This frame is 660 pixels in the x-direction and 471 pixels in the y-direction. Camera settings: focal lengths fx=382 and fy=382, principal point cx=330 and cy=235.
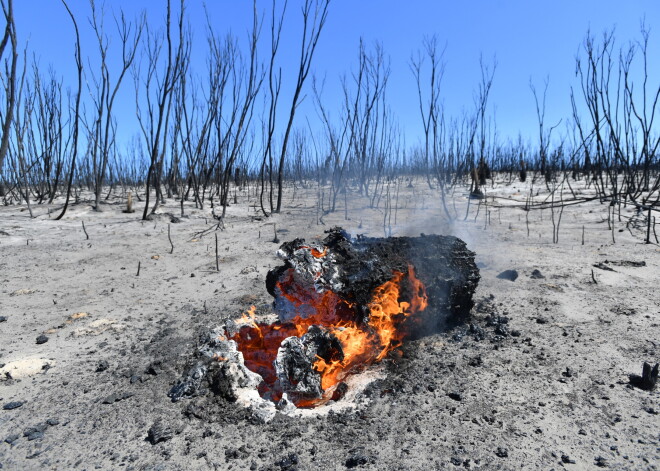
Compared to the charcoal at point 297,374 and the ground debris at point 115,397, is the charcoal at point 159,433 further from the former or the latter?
the charcoal at point 297,374

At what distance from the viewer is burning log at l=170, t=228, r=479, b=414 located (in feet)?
6.37

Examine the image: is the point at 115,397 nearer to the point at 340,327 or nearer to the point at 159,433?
the point at 159,433

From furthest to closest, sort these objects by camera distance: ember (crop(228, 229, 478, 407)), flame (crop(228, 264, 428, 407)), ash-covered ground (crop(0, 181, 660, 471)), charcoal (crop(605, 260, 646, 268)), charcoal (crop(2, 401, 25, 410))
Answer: charcoal (crop(605, 260, 646, 268)) < flame (crop(228, 264, 428, 407)) < ember (crop(228, 229, 478, 407)) < charcoal (crop(2, 401, 25, 410)) < ash-covered ground (crop(0, 181, 660, 471))

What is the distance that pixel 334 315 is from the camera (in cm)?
228

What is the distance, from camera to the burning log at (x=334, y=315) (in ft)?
6.37

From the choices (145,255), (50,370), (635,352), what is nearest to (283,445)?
(50,370)

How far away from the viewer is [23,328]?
2676 millimetres

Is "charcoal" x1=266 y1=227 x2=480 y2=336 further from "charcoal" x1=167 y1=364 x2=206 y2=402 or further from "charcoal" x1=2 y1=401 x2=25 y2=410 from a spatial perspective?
"charcoal" x1=2 y1=401 x2=25 y2=410

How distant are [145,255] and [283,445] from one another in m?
3.52

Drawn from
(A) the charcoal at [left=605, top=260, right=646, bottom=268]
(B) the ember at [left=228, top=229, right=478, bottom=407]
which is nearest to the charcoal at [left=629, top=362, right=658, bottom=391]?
(B) the ember at [left=228, top=229, right=478, bottom=407]

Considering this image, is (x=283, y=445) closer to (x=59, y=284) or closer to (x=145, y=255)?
(x=59, y=284)

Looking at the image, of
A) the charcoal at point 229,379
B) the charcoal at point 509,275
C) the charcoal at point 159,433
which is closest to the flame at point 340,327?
the charcoal at point 229,379

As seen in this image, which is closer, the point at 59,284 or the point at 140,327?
the point at 140,327

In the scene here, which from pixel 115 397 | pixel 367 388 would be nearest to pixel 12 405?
pixel 115 397
